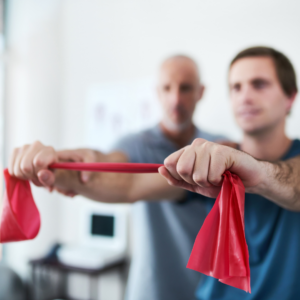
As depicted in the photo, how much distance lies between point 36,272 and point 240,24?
247 centimetres

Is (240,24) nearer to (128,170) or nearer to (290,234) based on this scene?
(290,234)

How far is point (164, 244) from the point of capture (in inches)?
58.4

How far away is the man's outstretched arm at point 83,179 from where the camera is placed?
88 cm

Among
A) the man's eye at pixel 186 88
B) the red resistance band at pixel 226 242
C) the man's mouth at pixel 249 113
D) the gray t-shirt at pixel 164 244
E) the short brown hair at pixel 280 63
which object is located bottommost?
the gray t-shirt at pixel 164 244

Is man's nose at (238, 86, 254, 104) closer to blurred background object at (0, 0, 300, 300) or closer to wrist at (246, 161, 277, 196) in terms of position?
wrist at (246, 161, 277, 196)

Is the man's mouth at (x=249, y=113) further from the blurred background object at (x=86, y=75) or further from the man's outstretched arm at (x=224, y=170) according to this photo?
the blurred background object at (x=86, y=75)

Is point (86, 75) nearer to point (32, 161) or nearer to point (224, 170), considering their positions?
point (32, 161)

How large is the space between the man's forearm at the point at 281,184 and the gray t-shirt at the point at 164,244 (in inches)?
22.6

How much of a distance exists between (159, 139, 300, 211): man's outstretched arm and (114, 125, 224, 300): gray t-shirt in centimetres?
60

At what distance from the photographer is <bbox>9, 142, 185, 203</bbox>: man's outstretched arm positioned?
881mm

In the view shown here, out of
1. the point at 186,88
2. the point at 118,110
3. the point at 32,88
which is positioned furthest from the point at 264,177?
the point at 32,88

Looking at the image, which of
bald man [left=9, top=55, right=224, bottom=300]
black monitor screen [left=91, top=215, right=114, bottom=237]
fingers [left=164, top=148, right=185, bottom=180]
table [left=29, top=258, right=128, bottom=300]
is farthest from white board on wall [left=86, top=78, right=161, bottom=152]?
fingers [left=164, top=148, right=185, bottom=180]

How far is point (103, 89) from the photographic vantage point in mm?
2688

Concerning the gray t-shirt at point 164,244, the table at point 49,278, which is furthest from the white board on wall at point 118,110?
the table at point 49,278
